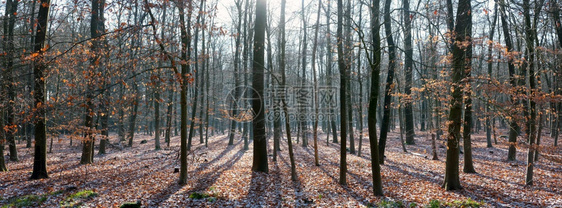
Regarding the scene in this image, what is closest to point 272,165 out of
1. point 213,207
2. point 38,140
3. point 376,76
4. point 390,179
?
point 390,179

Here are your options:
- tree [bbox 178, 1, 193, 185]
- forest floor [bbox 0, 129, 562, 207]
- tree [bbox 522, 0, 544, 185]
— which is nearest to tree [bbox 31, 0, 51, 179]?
forest floor [bbox 0, 129, 562, 207]

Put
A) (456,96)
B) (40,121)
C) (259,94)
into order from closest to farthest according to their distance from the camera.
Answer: (456,96) → (40,121) → (259,94)

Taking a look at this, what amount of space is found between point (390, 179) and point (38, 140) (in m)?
11.6

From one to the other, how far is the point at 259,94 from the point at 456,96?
630cm

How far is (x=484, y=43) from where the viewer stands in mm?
8336

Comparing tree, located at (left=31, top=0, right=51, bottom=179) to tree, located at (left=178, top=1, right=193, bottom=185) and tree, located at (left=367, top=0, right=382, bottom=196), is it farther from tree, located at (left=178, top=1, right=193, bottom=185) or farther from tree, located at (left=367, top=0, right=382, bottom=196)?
tree, located at (left=367, top=0, right=382, bottom=196)

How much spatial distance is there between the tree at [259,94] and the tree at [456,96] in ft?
20.1

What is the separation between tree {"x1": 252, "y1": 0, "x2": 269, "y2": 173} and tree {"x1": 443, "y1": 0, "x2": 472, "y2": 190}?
6119 mm

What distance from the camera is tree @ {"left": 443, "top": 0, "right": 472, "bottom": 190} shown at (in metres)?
7.95

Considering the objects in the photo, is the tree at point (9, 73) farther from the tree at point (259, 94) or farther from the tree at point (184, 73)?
the tree at point (259, 94)

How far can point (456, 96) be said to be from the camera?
807 cm

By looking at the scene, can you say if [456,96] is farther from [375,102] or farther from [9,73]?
[9,73]

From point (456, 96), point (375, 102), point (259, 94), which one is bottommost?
point (375, 102)

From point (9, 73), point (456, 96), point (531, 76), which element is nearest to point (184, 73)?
point (9, 73)
